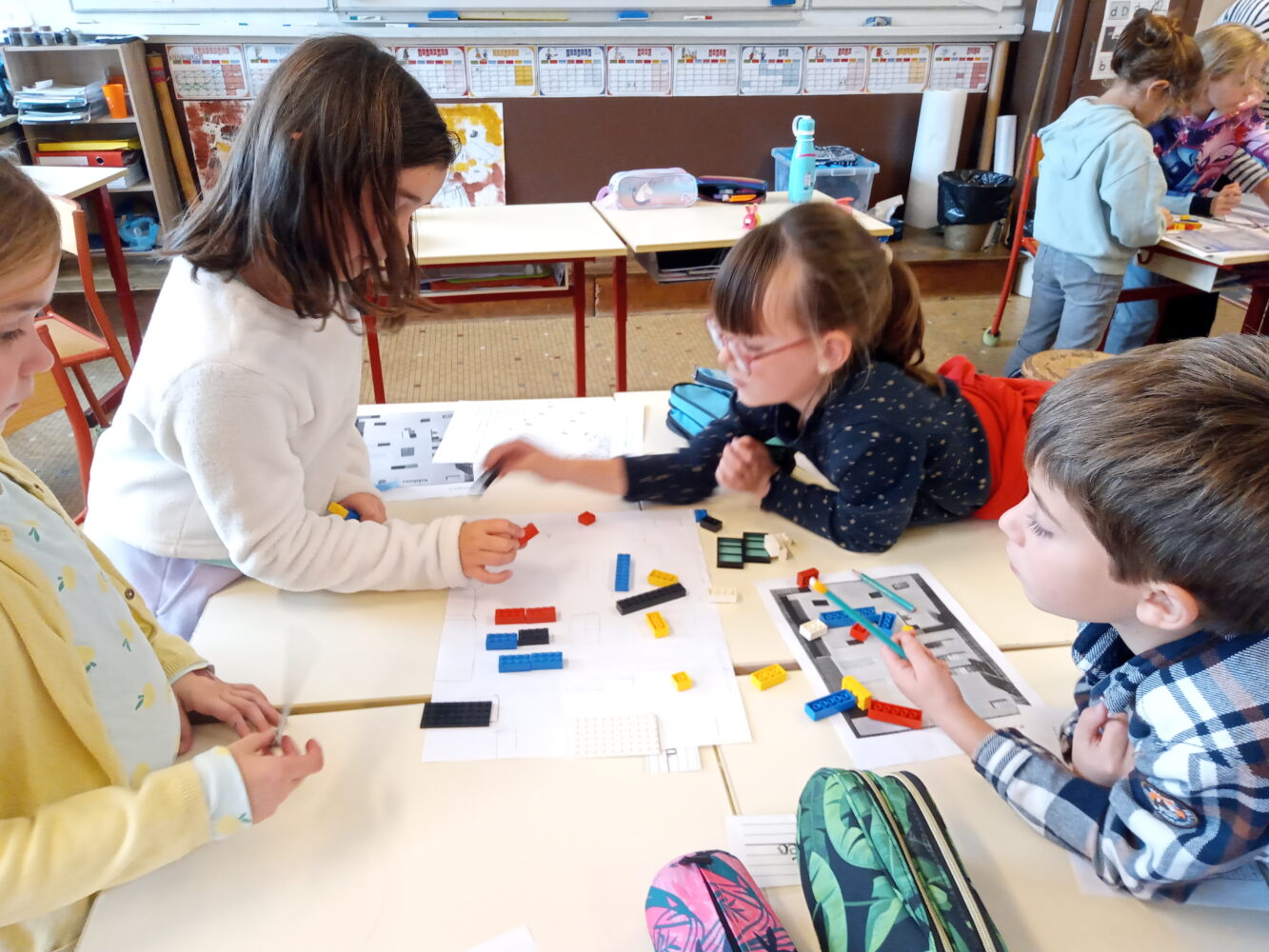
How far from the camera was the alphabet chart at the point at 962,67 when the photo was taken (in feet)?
12.6

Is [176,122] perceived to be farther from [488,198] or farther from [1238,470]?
[1238,470]

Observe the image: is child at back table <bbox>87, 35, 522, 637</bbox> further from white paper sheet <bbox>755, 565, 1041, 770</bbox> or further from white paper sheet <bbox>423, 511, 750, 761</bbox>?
white paper sheet <bbox>755, 565, 1041, 770</bbox>

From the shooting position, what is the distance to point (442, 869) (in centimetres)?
69

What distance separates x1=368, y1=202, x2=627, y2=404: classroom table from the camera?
2342 millimetres

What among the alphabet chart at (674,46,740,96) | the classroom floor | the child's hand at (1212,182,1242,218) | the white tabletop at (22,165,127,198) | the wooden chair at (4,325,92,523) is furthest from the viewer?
the alphabet chart at (674,46,740,96)

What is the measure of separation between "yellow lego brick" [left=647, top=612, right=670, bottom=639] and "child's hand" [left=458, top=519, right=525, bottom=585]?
0.60 feet

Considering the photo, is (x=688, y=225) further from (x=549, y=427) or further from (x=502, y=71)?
(x=502, y=71)

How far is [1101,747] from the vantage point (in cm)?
76

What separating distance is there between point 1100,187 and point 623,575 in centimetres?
217

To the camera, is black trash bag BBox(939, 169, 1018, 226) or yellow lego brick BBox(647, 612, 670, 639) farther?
black trash bag BBox(939, 169, 1018, 226)

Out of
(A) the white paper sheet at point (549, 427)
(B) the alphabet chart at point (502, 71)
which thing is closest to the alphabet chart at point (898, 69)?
(B) the alphabet chart at point (502, 71)

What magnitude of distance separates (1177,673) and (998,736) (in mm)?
169

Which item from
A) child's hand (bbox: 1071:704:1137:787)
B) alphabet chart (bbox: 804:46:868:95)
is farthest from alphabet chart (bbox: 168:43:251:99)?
child's hand (bbox: 1071:704:1137:787)

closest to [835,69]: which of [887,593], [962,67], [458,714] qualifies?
[962,67]
